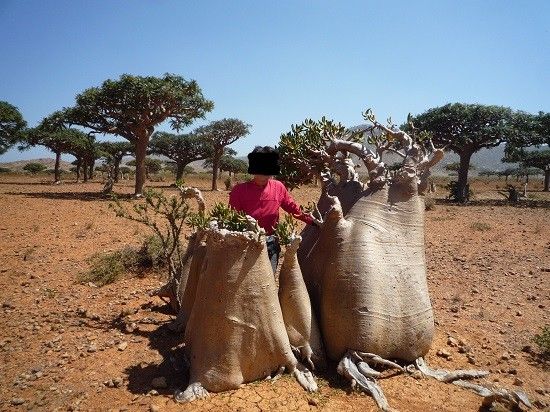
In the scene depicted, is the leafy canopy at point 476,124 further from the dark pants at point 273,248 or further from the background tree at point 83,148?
the background tree at point 83,148

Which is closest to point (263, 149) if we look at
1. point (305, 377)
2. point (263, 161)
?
point (263, 161)

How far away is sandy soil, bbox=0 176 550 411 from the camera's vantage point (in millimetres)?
3006

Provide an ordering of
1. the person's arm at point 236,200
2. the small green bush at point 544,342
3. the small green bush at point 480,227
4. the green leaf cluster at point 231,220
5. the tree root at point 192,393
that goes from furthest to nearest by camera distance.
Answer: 1. the small green bush at point 480,227
2. the small green bush at point 544,342
3. the person's arm at point 236,200
4. the green leaf cluster at point 231,220
5. the tree root at point 192,393

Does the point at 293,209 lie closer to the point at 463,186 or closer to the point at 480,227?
the point at 480,227

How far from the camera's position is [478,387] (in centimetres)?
327

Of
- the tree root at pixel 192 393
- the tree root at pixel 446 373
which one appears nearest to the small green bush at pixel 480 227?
the tree root at pixel 446 373

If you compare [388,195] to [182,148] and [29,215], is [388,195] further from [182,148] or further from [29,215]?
[182,148]

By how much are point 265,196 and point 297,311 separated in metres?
1.08

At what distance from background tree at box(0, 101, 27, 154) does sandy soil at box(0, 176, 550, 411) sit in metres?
17.6

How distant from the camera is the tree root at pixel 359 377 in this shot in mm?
2984

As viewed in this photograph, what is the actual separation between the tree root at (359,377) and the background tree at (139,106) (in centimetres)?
1427

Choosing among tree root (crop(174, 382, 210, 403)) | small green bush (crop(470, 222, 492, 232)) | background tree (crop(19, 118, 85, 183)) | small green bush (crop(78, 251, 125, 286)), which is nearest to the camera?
tree root (crop(174, 382, 210, 403))

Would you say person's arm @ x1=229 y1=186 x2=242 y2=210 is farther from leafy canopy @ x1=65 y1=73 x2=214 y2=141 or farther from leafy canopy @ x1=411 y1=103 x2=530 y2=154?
leafy canopy @ x1=411 y1=103 x2=530 y2=154

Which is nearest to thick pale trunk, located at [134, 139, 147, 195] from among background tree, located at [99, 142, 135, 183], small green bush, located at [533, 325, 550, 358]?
small green bush, located at [533, 325, 550, 358]
